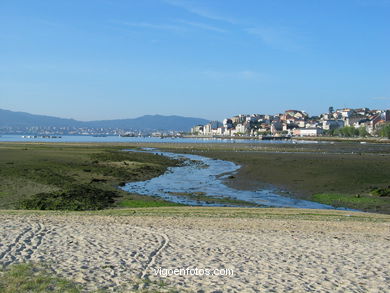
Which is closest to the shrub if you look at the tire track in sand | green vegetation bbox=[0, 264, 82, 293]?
the tire track in sand

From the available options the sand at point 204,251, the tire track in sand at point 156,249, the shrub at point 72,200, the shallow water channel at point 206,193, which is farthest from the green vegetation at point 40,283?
the shallow water channel at point 206,193

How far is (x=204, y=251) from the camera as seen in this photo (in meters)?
9.48

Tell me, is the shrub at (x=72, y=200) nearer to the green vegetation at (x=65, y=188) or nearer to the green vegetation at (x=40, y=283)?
the green vegetation at (x=65, y=188)

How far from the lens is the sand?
7.27 m

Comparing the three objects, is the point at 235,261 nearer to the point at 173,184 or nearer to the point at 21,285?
the point at 21,285

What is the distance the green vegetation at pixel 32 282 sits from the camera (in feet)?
21.7

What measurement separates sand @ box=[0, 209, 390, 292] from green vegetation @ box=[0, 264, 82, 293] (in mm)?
247

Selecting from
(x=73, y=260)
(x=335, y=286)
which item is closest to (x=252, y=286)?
(x=335, y=286)

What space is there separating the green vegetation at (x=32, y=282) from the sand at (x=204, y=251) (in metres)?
0.25

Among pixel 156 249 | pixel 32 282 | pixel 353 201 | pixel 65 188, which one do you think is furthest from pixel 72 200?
pixel 353 201

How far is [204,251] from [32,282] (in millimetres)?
3837

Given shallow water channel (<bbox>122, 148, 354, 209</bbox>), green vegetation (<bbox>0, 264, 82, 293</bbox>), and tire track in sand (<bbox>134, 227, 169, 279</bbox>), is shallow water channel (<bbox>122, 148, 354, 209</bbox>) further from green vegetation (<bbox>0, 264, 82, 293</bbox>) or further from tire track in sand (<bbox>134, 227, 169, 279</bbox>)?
green vegetation (<bbox>0, 264, 82, 293</bbox>)

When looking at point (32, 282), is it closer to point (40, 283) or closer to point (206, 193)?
point (40, 283)

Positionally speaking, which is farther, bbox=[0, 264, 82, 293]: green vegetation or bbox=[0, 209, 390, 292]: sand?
bbox=[0, 209, 390, 292]: sand
